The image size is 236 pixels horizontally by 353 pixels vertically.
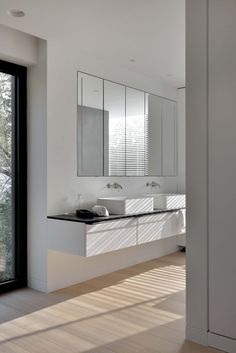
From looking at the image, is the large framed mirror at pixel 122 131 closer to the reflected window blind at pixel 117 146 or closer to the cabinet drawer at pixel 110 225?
the reflected window blind at pixel 117 146

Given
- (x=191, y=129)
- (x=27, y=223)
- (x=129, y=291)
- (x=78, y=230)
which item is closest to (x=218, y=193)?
(x=191, y=129)

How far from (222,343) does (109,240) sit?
5.18 feet

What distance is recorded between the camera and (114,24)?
3467 millimetres

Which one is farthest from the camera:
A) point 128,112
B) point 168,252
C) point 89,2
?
point 168,252

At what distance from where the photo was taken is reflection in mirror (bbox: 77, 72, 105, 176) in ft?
14.3

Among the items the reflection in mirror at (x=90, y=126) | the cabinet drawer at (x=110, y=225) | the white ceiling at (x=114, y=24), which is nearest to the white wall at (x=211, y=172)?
the white ceiling at (x=114, y=24)

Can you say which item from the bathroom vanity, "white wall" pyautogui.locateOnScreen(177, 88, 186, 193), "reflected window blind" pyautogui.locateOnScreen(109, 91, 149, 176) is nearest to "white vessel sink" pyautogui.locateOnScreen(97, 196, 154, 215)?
the bathroom vanity

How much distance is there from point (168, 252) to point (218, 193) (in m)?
3.36

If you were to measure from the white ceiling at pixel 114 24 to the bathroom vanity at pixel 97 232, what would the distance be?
6.34 ft

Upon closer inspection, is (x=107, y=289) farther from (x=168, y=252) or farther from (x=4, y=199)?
(x=168, y=252)

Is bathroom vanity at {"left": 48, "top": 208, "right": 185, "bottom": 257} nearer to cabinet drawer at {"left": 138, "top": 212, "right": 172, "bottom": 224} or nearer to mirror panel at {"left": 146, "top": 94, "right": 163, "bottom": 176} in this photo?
cabinet drawer at {"left": 138, "top": 212, "right": 172, "bottom": 224}

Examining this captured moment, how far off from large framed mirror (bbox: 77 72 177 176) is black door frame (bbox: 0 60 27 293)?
2.14ft

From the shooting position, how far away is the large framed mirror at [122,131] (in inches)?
175

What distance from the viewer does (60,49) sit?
13.4 ft
